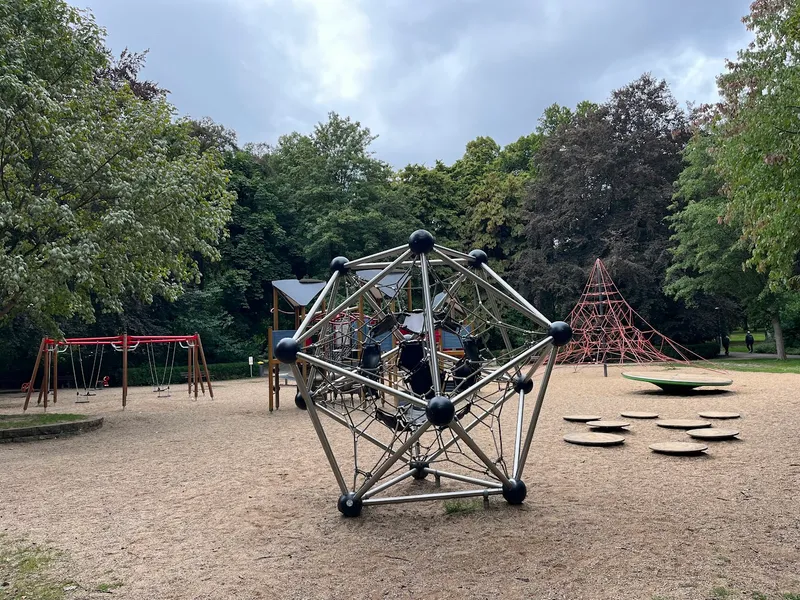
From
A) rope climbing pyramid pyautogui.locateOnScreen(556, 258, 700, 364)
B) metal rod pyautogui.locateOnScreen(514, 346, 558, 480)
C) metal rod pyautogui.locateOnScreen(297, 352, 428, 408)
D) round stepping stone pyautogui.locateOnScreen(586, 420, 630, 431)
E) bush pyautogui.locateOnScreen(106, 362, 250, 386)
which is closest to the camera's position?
metal rod pyautogui.locateOnScreen(297, 352, 428, 408)

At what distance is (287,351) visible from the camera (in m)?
4.63

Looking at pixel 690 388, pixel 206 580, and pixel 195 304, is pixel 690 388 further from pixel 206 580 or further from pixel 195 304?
pixel 195 304

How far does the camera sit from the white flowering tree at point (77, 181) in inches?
385

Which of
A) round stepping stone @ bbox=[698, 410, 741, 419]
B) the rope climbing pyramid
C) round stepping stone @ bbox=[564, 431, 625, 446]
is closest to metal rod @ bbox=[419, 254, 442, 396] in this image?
round stepping stone @ bbox=[564, 431, 625, 446]

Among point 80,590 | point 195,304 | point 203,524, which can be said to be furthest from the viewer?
point 195,304

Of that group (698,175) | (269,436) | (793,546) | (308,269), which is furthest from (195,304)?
(793,546)

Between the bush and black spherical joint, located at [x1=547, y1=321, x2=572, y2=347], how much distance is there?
2168 cm

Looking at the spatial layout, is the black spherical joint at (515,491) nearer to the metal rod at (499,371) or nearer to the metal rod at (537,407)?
the metal rod at (537,407)

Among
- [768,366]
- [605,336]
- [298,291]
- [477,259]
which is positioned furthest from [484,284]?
[768,366]

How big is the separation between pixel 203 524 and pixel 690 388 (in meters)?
12.8

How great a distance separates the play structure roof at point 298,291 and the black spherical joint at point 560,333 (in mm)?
10361

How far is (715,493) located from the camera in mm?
5574

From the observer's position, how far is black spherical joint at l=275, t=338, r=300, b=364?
4598mm

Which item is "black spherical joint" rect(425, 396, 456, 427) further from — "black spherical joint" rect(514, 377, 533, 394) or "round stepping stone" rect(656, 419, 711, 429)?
"round stepping stone" rect(656, 419, 711, 429)
